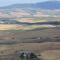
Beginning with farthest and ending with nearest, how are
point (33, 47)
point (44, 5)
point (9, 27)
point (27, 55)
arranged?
point (44, 5), point (9, 27), point (33, 47), point (27, 55)

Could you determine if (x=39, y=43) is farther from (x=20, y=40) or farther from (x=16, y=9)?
(x=16, y=9)

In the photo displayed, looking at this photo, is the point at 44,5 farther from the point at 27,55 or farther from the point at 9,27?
the point at 27,55

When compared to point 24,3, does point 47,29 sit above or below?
below

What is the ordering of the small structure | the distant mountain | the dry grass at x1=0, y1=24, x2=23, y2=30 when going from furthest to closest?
the distant mountain, the dry grass at x1=0, y1=24, x2=23, y2=30, the small structure

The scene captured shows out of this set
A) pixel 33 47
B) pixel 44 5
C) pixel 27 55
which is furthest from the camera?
pixel 44 5

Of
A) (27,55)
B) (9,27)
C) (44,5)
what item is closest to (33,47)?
(27,55)

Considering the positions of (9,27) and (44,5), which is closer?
(9,27)

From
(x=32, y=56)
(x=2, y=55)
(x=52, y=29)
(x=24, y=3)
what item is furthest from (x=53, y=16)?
(x=2, y=55)

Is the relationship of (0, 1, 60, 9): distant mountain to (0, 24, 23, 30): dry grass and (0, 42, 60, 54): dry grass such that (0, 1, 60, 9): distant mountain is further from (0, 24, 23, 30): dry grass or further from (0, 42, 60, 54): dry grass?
(0, 42, 60, 54): dry grass

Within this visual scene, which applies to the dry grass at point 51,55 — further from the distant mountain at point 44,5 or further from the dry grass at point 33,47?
the distant mountain at point 44,5

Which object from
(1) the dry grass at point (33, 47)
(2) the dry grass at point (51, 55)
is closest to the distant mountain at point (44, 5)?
(1) the dry grass at point (33, 47)

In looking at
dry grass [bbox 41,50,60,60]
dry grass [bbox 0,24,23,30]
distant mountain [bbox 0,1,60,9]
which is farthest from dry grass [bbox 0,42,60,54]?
distant mountain [bbox 0,1,60,9]
